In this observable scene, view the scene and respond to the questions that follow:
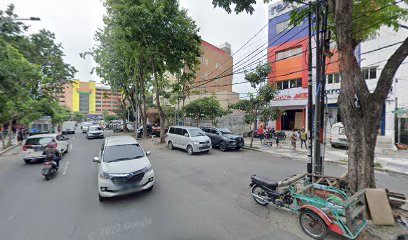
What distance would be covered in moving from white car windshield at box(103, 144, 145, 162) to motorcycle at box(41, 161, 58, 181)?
10.1ft

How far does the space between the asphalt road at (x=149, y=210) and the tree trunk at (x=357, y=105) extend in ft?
6.42

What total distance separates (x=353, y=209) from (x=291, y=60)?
20.7 m

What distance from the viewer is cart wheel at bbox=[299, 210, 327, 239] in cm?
388

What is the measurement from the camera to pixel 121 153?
21.7ft

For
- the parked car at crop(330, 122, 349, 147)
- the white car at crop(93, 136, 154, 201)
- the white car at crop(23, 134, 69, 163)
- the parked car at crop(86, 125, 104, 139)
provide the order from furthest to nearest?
the parked car at crop(86, 125, 104, 139) → the parked car at crop(330, 122, 349, 147) → the white car at crop(23, 134, 69, 163) → the white car at crop(93, 136, 154, 201)

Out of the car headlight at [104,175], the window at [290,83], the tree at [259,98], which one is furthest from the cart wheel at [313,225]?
the window at [290,83]

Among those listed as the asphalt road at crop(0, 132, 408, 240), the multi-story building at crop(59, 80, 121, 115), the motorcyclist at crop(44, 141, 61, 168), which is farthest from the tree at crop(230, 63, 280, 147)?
the multi-story building at crop(59, 80, 121, 115)

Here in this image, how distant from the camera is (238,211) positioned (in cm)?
498

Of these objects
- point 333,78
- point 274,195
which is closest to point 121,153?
point 274,195

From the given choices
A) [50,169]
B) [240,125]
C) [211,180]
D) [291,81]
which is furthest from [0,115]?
[291,81]

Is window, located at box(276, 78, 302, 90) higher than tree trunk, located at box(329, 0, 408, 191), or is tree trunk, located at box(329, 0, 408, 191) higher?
window, located at box(276, 78, 302, 90)

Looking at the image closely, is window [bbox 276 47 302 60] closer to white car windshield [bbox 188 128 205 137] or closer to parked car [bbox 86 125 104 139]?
white car windshield [bbox 188 128 205 137]

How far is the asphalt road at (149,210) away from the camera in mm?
4043

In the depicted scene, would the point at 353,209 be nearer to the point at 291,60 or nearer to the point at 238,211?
the point at 238,211
